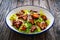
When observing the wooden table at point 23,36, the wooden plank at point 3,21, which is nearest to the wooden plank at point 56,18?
the wooden table at point 23,36

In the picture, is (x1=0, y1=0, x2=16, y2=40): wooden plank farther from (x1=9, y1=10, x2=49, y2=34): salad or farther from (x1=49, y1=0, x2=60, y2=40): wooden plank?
(x1=49, y1=0, x2=60, y2=40): wooden plank

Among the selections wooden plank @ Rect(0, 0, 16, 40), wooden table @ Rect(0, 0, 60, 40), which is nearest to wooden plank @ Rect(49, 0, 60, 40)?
wooden table @ Rect(0, 0, 60, 40)

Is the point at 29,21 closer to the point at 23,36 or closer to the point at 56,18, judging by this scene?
the point at 23,36

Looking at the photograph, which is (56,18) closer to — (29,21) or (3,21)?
(29,21)

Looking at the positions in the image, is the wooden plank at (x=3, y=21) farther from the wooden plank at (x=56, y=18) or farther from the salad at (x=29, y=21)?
the wooden plank at (x=56, y=18)

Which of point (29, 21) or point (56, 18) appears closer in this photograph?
point (29, 21)

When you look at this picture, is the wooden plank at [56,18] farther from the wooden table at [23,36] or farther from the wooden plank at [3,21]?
the wooden plank at [3,21]

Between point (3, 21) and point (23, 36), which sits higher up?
point (3, 21)

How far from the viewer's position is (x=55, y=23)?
45.2 inches

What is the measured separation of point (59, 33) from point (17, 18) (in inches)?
13.2

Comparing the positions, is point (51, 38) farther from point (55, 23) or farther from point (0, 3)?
point (0, 3)

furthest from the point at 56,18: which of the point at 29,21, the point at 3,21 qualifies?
the point at 3,21

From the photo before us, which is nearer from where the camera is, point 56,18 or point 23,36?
point 23,36

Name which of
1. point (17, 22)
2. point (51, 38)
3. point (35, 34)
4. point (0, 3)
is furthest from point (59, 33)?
point (0, 3)
